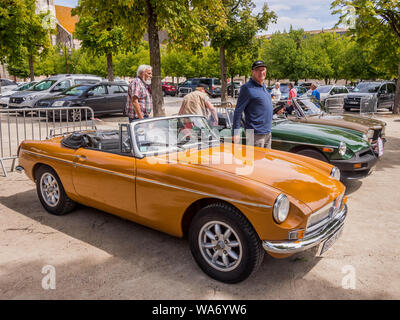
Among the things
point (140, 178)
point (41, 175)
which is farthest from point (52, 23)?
point (140, 178)

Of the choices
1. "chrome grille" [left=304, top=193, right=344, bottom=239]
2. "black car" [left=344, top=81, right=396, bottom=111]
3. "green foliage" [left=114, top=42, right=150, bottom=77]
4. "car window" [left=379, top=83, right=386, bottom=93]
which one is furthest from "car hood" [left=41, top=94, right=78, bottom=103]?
"green foliage" [left=114, top=42, right=150, bottom=77]

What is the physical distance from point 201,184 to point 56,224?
2.43 m

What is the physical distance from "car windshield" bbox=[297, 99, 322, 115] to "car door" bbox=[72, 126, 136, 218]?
5.33 m

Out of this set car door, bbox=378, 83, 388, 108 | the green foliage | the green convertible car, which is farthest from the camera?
the green foliage

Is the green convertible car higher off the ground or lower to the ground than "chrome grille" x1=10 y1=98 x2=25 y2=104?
lower

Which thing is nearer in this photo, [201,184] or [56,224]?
[201,184]

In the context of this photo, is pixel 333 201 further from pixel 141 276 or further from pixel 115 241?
pixel 115 241

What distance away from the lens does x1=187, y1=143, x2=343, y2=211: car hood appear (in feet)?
10.8

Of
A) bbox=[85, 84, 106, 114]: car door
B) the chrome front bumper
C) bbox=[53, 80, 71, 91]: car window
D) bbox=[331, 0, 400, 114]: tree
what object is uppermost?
bbox=[331, 0, 400, 114]: tree

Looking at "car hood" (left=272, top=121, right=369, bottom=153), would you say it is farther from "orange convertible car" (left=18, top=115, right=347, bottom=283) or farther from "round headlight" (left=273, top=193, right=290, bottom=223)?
"round headlight" (left=273, top=193, right=290, bottom=223)

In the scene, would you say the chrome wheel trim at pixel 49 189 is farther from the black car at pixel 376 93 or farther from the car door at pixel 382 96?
the car door at pixel 382 96

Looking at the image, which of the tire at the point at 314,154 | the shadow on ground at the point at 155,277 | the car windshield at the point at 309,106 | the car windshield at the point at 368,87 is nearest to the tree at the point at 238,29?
the car windshield at the point at 368,87

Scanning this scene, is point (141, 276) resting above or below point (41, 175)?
below

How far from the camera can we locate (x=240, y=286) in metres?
3.26
